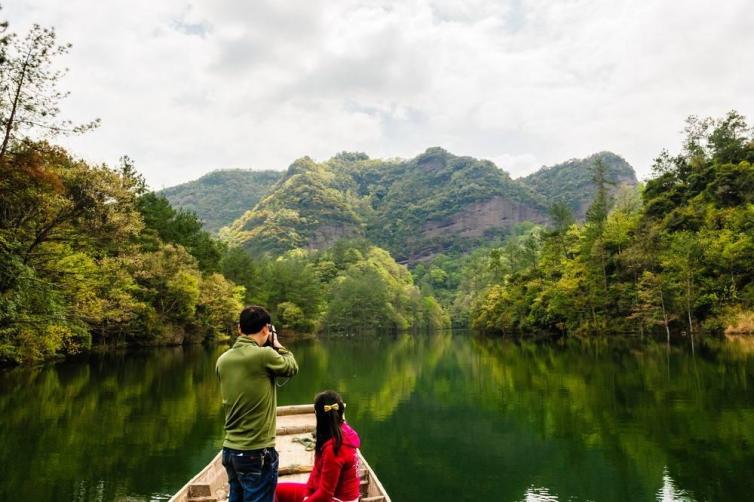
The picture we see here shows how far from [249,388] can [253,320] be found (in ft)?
1.73

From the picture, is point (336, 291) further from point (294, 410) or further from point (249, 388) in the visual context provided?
point (249, 388)

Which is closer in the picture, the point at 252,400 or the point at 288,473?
the point at 252,400

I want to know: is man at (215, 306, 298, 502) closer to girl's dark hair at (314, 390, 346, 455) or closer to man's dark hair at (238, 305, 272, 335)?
A: man's dark hair at (238, 305, 272, 335)

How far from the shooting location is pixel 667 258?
40.2 m

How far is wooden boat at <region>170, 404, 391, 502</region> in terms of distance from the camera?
617 centimetres

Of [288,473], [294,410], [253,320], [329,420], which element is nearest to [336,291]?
[294,410]

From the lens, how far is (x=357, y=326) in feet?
308

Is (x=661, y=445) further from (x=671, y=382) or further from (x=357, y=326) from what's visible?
(x=357, y=326)

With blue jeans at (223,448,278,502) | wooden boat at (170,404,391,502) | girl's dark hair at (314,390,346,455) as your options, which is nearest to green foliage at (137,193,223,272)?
wooden boat at (170,404,391,502)

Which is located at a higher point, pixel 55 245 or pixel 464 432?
pixel 55 245

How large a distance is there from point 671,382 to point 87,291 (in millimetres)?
24325

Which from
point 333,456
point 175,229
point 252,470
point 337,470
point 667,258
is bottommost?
point 337,470

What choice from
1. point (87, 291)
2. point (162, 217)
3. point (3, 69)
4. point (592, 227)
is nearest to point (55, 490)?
point (3, 69)

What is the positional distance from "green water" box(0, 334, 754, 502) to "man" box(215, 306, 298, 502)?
4.83m
